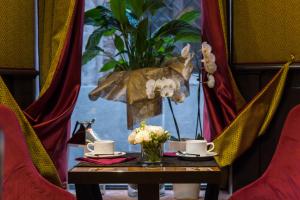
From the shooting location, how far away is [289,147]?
1.92 meters

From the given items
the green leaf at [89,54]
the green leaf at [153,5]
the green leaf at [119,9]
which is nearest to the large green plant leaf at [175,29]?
the green leaf at [153,5]

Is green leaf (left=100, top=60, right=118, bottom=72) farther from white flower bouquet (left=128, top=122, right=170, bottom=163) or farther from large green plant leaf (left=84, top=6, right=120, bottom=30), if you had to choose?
white flower bouquet (left=128, top=122, right=170, bottom=163)

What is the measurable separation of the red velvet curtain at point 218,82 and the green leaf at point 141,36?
37cm

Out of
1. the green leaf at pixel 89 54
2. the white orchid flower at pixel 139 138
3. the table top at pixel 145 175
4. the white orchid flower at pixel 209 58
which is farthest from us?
the green leaf at pixel 89 54

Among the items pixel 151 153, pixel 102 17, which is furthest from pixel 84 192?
pixel 102 17

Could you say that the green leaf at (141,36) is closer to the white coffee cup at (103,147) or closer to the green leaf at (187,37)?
the green leaf at (187,37)

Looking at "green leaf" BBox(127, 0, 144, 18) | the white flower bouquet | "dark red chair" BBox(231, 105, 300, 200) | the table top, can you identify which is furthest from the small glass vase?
"green leaf" BBox(127, 0, 144, 18)

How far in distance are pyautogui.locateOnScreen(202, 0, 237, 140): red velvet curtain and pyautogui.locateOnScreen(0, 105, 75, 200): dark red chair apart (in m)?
1.03

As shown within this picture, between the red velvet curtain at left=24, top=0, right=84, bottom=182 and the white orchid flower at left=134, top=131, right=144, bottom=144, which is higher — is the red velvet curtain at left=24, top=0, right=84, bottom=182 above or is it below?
above

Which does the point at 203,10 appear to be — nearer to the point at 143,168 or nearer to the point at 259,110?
the point at 259,110

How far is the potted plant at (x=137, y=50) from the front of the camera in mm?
2436

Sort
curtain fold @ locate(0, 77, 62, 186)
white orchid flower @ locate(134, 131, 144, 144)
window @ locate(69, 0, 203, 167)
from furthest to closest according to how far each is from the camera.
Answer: window @ locate(69, 0, 203, 167), curtain fold @ locate(0, 77, 62, 186), white orchid flower @ locate(134, 131, 144, 144)

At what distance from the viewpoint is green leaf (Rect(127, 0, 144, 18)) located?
2.45 meters

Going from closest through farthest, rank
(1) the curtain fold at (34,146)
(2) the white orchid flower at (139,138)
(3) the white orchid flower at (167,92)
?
1. (2) the white orchid flower at (139,138)
2. (3) the white orchid flower at (167,92)
3. (1) the curtain fold at (34,146)
